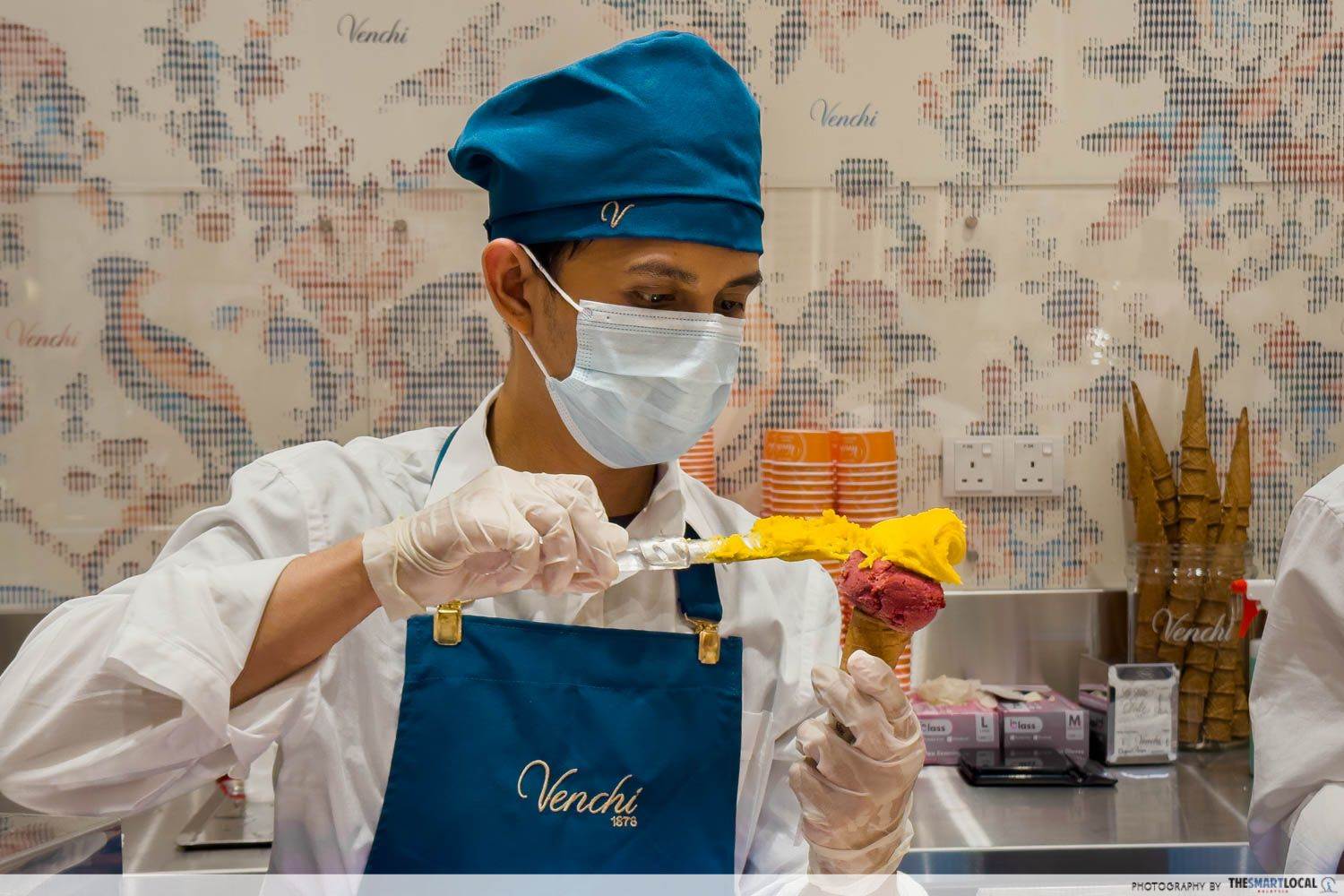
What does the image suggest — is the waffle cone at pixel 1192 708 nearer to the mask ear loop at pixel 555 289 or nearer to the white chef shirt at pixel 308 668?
the white chef shirt at pixel 308 668

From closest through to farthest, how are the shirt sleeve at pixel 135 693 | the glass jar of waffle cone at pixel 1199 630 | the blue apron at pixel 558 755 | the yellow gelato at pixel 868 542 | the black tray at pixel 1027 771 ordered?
the shirt sleeve at pixel 135 693, the yellow gelato at pixel 868 542, the blue apron at pixel 558 755, the black tray at pixel 1027 771, the glass jar of waffle cone at pixel 1199 630

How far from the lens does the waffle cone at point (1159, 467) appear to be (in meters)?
2.51

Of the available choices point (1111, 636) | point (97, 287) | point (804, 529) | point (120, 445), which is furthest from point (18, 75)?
point (1111, 636)

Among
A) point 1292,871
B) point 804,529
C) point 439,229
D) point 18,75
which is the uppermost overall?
point 18,75

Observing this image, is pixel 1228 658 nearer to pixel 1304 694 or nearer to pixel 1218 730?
pixel 1218 730

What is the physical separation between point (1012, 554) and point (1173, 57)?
52.1 inches

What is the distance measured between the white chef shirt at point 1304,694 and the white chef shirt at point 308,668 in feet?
2.24

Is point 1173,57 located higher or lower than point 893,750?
higher

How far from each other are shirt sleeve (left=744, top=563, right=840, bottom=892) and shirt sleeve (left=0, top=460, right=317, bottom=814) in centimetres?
72

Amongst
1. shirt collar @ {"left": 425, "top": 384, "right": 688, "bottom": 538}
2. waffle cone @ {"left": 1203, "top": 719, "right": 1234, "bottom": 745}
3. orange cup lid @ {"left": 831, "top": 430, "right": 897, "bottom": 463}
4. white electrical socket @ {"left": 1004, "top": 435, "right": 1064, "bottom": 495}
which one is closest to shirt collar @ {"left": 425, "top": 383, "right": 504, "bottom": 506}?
shirt collar @ {"left": 425, "top": 384, "right": 688, "bottom": 538}

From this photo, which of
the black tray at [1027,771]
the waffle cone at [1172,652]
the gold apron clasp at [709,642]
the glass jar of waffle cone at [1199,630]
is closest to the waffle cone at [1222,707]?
the glass jar of waffle cone at [1199,630]

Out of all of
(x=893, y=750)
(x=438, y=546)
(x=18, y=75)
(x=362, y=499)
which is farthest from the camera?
(x=18, y=75)

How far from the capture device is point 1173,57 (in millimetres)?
2625

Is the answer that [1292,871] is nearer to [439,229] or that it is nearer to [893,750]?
[893,750]
